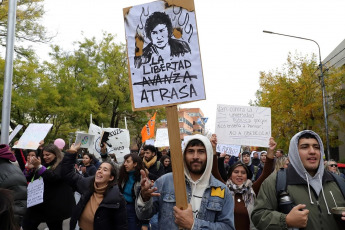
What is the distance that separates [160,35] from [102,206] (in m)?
2.16

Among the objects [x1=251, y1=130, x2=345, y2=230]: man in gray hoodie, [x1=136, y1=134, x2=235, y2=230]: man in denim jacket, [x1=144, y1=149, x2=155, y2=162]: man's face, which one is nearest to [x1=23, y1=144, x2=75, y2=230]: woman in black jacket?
[x1=144, y1=149, x2=155, y2=162]: man's face

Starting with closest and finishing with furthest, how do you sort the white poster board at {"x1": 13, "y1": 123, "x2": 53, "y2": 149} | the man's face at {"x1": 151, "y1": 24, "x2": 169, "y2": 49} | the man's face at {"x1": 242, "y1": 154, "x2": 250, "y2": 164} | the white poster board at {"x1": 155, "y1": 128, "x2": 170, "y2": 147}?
the man's face at {"x1": 151, "y1": 24, "x2": 169, "y2": 49}, the white poster board at {"x1": 13, "y1": 123, "x2": 53, "y2": 149}, the man's face at {"x1": 242, "y1": 154, "x2": 250, "y2": 164}, the white poster board at {"x1": 155, "y1": 128, "x2": 170, "y2": 147}

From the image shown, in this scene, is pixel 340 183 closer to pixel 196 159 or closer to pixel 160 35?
pixel 196 159

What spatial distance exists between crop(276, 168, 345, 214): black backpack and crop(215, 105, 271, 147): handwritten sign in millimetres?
2729

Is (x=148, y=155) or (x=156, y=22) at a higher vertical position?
(x=156, y=22)

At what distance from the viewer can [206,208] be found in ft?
9.64

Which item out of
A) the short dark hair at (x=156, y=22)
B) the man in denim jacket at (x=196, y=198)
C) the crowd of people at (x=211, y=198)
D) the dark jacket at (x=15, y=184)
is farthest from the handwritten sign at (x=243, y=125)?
the dark jacket at (x=15, y=184)

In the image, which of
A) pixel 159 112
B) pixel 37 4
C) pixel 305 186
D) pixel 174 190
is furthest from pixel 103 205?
pixel 159 112

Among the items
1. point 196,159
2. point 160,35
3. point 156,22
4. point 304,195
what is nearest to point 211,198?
point 196,159

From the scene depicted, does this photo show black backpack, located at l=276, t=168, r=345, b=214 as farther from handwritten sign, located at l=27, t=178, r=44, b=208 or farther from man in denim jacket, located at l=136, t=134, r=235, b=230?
handwritten sign, located at l=27, t=178, r=44, b=208

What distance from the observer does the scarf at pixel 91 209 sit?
13.7 feet

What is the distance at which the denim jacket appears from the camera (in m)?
2.93

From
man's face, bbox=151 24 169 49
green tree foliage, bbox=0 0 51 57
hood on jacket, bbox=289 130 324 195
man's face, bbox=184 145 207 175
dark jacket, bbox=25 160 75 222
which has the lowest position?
dark jacket, bbox=25 160 75 222

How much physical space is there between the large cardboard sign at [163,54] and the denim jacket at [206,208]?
792mm
